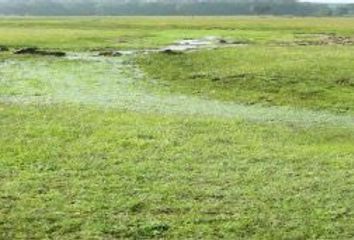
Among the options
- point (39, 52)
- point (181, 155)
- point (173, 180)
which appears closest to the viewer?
point (173, 180)

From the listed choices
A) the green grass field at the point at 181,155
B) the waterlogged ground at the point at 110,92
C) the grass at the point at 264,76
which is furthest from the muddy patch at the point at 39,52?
the green grass field at the point at 181,155

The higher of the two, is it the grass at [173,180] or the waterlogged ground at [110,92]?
the grass at [173,180]

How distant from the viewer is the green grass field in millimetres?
11469

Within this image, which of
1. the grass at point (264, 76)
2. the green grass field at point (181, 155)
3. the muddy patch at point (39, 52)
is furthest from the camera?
the muddy patch at point (39, 52)

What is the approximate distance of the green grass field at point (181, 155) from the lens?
37.6 feet

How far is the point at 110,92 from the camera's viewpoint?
29938 millimetres

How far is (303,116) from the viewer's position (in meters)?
23.7

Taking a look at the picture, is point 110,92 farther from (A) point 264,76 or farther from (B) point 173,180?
(B) point 173,180

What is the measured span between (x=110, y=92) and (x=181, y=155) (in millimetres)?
13941

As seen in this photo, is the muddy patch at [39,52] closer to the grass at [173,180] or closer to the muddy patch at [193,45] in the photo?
the muddy patch at [193,45]

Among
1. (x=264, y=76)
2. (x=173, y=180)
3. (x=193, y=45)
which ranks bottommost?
(x=193, y=45)

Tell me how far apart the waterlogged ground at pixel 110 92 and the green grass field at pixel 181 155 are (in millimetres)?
91

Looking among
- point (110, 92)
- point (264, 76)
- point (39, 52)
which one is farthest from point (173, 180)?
point (39, 52)

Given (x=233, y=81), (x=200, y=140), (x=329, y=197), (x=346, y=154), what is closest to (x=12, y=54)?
(x=233, y=81)
